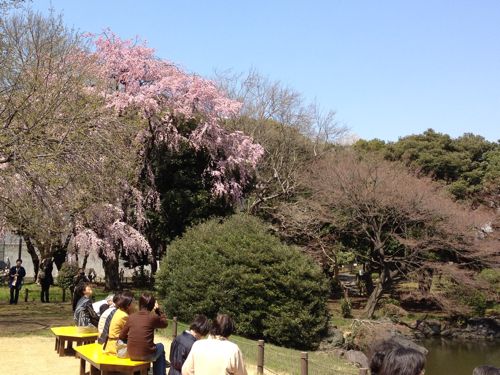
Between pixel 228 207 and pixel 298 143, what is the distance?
21.8 ft

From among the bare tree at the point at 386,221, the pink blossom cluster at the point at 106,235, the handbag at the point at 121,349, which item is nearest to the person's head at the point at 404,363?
the handbag at the point at 121,349

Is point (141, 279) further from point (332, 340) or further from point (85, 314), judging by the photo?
point (85, 314)

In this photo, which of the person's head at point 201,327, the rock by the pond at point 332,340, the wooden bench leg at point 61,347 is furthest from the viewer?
the rock by the pond at point 332,340

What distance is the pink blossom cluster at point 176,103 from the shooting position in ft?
74.3

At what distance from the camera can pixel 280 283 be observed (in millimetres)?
14883

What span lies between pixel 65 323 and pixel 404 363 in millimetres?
12451

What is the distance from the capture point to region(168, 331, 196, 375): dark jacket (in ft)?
19.9

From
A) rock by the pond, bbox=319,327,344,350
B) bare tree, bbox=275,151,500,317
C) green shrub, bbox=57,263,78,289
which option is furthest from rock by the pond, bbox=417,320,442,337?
green shrub, bbox=57,263,78,289

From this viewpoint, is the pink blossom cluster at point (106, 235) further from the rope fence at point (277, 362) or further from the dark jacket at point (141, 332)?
the dark jacket at point (141, 332)

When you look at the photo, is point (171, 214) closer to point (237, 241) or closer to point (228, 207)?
point (228, 207)

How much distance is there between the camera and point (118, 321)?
742 centimetres

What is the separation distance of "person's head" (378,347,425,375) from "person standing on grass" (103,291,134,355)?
16.0ft

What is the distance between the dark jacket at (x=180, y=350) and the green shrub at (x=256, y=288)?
28.3ft

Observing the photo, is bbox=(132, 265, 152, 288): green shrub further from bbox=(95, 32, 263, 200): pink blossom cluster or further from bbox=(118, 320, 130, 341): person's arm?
bbox=(118, 320, 130, 341): person's arm
